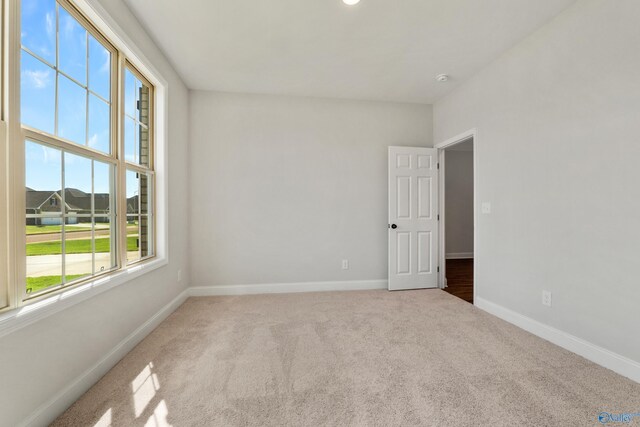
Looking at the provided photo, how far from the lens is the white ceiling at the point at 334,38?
2141 mm

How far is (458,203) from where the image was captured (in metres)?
6.50

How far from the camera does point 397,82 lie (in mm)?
3363

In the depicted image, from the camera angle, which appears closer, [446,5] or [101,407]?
[101,407]

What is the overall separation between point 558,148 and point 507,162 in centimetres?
51

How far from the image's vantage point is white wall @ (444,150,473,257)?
646 cm

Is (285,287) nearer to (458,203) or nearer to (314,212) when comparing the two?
(314,212)

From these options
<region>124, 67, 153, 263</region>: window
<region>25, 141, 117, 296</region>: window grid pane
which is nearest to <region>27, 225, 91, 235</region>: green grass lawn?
<region>25, 141, 117, 296</region>: window grid pane

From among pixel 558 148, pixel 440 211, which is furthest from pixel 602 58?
pixel 440 211

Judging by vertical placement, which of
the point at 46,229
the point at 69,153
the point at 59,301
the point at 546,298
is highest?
the point at 69,153

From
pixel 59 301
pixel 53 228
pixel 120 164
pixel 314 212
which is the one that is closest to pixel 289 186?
pixel 314 212

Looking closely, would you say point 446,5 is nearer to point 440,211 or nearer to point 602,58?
point 602,58

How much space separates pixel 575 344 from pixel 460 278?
2.47m

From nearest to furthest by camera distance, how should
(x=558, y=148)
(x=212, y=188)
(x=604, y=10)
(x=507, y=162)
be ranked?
(x=604, y=10)
(x=558, y=148)
(x=507, y=162)
(x=212, y=188)

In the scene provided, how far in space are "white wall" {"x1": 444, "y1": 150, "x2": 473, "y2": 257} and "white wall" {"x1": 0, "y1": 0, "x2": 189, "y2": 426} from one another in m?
5.90
